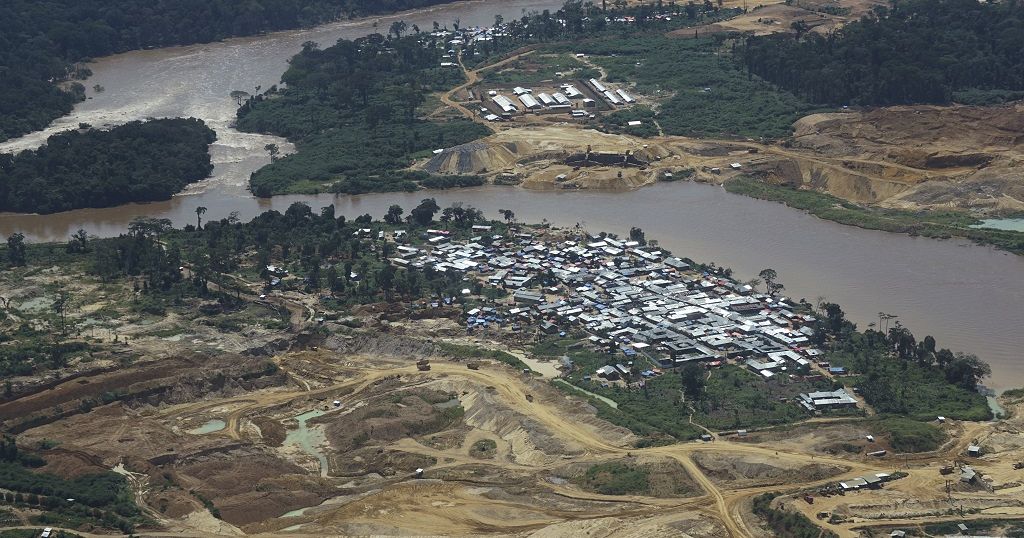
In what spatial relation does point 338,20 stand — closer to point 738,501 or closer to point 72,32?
point 72,32

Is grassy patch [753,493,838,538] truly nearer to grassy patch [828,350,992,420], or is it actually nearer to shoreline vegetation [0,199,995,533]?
shoreline vegetation [0,199,995,533]

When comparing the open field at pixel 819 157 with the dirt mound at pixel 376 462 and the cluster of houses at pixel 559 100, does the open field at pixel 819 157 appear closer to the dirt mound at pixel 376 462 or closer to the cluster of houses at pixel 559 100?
the cluster of houses at pixel 559 100

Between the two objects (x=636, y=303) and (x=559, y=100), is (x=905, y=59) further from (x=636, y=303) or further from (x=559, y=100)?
(x=636, y=303)

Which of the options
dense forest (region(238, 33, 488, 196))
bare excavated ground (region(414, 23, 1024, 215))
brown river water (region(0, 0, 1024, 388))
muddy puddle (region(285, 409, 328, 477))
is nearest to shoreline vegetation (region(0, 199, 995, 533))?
brown river water (region(0, 0, 1024, 388))

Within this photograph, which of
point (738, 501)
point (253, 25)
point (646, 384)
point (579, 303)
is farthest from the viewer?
point (253, 25)

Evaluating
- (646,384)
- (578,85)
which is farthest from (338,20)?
(646,384)
